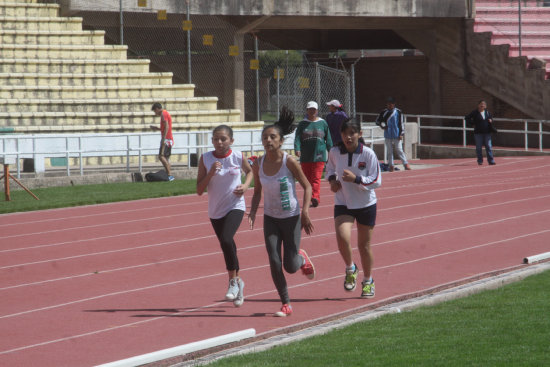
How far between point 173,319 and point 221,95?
965 inches

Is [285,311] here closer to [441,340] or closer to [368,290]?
[368,290]

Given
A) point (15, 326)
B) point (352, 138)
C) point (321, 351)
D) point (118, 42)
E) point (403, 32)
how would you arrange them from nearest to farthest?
point (321, 351), point (15, 326), point (352, 138), point (118, 42), point (403, 32)

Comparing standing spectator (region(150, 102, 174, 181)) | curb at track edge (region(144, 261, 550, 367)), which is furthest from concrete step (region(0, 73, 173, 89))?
curb at track edge (region(144, 261, 550, 367))

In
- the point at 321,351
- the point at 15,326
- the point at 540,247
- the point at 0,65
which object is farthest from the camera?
the point at 0,65

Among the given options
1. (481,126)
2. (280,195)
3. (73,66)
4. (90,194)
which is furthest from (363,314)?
(73,66)

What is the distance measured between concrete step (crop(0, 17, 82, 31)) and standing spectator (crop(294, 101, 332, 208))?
15.6 meters

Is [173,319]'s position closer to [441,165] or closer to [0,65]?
[441,165]

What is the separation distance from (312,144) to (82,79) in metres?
14.4

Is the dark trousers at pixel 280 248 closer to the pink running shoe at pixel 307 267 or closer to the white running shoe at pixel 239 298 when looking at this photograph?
the pink running shoe at pixel 307 267

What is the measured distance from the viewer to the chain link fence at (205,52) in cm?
2973

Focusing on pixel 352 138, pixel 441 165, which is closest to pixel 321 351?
pixel 352 138

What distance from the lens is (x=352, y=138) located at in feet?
30.5

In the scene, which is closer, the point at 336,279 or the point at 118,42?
the point at 336,279

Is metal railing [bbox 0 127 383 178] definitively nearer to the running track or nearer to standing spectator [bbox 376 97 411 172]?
standing spectator [bbox 376 97 411 172]
